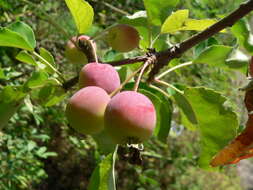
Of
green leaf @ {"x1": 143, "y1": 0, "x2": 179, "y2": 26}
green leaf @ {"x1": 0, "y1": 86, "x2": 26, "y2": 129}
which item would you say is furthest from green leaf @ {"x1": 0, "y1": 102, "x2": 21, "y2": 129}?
green leaf @ {"x1": 143, "y1": 0, "x2": 179, "y2": 26}

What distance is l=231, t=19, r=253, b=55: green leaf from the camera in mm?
798

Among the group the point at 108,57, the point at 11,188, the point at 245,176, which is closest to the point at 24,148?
the point at 11,188

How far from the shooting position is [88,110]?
65cm

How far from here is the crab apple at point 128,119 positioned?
1.98 ft

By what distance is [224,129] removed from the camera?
0.74 meters

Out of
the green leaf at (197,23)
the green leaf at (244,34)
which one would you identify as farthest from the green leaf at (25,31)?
the green leaf at (244,34)

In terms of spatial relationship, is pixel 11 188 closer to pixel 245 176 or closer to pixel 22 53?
pixel 22 53

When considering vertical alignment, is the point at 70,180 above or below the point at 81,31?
below

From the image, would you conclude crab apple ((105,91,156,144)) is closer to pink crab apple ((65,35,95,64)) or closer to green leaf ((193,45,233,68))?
green leaf ((193,45,233,68))

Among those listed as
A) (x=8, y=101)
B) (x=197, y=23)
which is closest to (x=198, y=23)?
(x=197, y=23)

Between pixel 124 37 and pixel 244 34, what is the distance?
266 mm

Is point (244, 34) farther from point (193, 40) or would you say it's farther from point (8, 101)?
point (8, 101)

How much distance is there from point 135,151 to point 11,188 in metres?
1.51

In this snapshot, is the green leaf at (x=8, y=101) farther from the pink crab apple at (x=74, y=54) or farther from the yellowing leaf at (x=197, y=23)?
the yellowing leaf at (x=197, y=23)
